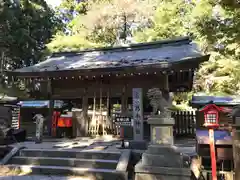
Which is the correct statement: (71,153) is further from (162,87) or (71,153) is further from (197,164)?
(162,87)

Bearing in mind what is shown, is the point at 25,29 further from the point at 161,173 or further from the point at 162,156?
the point at 161,173

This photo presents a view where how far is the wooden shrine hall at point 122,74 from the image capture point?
25.7 ft

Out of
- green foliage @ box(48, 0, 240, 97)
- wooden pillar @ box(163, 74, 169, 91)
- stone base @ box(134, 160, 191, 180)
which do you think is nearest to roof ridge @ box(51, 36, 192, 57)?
wooden pillar @ box(163, 74, 169, 91)

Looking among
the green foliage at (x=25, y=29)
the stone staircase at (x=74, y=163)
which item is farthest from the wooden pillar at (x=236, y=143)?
the green foliage at (x=25, y=29)

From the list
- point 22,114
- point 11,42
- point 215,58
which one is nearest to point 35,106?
point 22,114

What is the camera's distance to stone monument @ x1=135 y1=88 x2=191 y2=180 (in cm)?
467

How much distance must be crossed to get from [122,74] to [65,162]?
3.82m

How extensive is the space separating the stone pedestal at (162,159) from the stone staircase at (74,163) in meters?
0.62

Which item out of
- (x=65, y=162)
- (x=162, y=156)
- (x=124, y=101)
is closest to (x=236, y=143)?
(x=162, y=156)

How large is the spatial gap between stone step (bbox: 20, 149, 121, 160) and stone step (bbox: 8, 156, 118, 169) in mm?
219

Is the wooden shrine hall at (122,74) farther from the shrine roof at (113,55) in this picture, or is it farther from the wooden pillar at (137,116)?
the wooden pillar at (137,116)

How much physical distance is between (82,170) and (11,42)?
61.1ft

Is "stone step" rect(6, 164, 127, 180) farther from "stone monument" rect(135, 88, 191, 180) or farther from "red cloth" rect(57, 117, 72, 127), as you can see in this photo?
"red cloth" rect(57, 117, 72, 127)

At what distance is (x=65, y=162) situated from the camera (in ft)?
19.9
